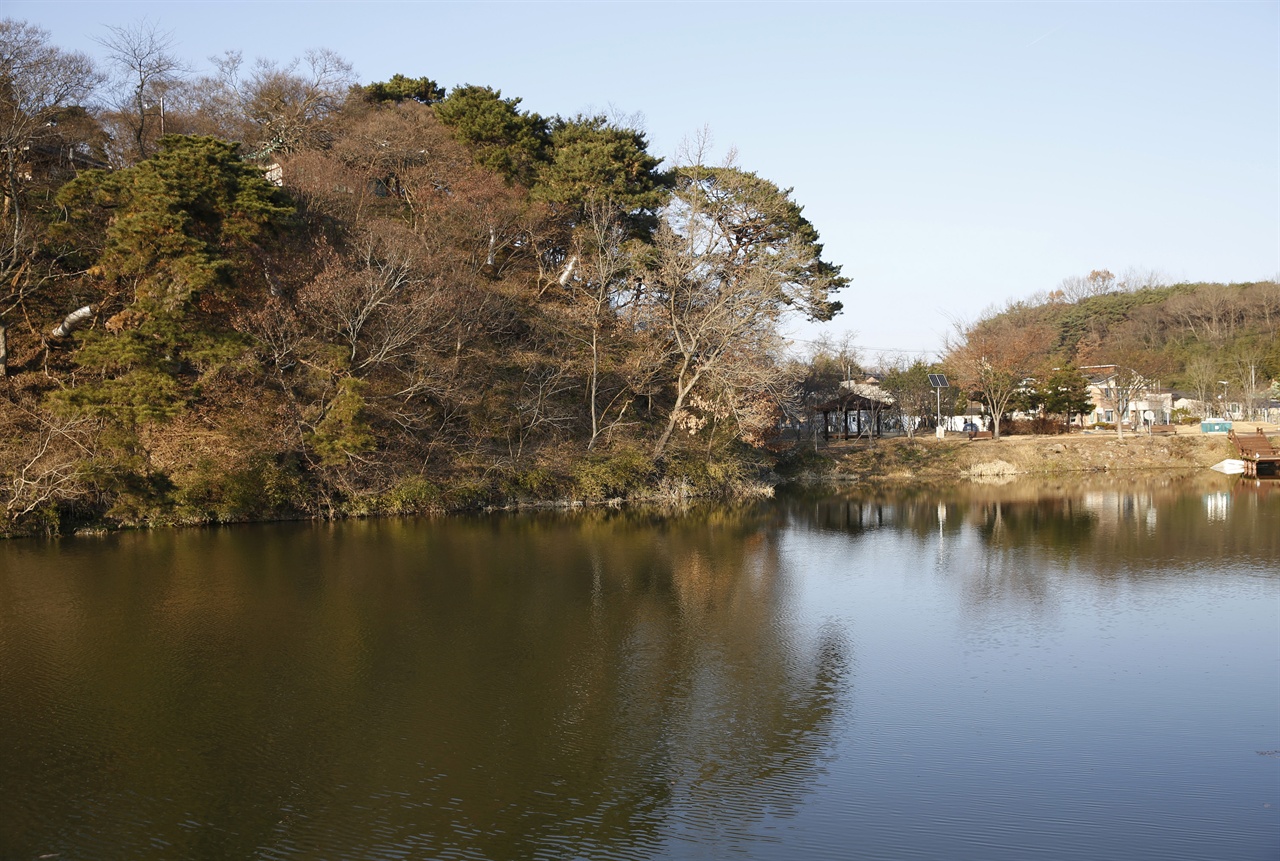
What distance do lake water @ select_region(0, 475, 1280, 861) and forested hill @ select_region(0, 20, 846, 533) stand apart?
4.48 meters

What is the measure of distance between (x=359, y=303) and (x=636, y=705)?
17147 mm

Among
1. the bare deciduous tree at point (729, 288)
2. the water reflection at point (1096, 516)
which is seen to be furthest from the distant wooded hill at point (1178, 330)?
the bare deciduous tree at point (729, 288)

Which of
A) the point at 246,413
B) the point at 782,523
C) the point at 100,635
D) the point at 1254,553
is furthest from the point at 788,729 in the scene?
the point at 246,413

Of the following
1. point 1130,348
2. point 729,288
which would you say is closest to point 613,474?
point 729,288

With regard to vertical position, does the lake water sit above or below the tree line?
below

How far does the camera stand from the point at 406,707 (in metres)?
8.95

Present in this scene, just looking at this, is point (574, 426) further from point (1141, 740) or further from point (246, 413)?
point (1141, 740)

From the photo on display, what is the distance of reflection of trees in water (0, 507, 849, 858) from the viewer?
21.6 ft

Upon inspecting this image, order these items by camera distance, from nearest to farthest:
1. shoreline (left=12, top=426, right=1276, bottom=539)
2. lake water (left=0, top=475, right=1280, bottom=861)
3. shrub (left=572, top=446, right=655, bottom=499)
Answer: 1. lake water (left=0, top=475, right=1280, bottom=861)
2. shrub (left=572, top=446, right=655, bottom=499)
3. shoreline (left=12, top=426, right=1276, bottom=539)

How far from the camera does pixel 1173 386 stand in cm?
6003

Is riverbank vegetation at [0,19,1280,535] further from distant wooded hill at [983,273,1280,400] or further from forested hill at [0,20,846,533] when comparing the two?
distant wooded hill at [983,273,1280,400]

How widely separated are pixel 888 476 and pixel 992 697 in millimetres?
28375

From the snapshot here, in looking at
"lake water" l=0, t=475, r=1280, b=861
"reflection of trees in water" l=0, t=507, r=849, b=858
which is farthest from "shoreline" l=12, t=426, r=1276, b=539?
"reflection of trees in water" l=0, t=507, r=849, b=858

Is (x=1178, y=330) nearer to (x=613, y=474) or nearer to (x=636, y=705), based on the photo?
(x=613, y=474)
